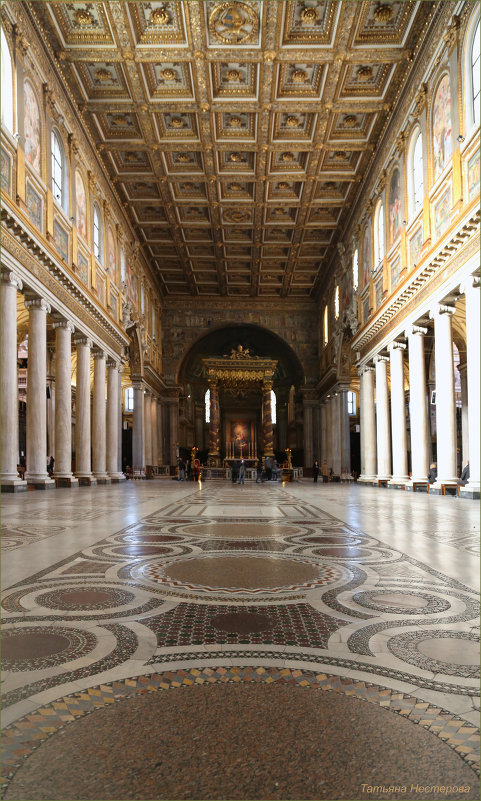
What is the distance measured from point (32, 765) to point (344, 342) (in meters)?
27.5

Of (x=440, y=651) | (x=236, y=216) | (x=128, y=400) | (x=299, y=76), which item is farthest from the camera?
(x=128, y=400)

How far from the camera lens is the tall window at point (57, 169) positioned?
16844 mm

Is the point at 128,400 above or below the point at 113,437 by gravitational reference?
above

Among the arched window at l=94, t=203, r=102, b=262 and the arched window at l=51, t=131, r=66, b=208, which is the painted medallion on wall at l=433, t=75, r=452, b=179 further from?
the arched window at l=94, t=203, r=102, b=262

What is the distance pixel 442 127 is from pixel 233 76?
7137 millimetres

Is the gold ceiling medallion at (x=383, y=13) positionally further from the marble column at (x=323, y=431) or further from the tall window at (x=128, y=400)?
the tall window at (x=128, y=400)

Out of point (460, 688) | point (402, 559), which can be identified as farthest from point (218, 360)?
point (460, 688)

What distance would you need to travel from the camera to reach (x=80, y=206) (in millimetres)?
19484

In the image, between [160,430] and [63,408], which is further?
[160,430]

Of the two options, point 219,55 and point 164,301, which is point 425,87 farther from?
point 164,301

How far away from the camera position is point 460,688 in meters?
1.75

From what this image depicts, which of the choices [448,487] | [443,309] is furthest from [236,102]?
[448,487]

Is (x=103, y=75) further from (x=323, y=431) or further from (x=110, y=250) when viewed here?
(x=323, y=431)

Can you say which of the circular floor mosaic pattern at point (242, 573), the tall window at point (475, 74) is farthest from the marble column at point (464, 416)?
the circular floor mosaic pattern at point (242, 573)
